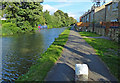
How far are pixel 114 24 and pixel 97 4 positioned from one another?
39.6 meters

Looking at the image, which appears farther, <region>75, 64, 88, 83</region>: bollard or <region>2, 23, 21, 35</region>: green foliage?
<region>2, 23, 21, 35</region>: green foliage

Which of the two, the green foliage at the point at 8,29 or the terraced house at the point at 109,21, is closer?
the terraced house at the point at 109,21

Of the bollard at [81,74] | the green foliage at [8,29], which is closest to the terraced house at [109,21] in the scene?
the bollard at [81,74]

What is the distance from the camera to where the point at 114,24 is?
55.6ft

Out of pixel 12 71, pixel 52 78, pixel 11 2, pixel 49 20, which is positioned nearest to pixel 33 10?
pixel 11 2

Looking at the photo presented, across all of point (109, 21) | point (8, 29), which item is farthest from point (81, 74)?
point (8, 29)

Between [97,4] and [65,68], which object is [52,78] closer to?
[65,68]

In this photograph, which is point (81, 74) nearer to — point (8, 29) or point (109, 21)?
point (109, 21)

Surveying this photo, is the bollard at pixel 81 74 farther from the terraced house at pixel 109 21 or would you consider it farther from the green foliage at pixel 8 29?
the green foliage at pixel 8 29

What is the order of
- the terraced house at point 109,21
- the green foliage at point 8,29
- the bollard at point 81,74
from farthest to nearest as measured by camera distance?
the green foliage at point 8,29 < the terraced house at point 109,21 < the bollard at point 81,74

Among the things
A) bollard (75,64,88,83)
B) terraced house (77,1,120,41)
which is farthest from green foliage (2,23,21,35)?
bollard (75,64,88,83)

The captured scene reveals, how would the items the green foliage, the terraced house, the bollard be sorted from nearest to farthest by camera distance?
the bollard → the terraced house → the green foliage

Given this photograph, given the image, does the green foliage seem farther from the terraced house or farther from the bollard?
the bollard

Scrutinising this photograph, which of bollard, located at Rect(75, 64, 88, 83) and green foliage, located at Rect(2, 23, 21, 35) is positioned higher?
green foliage, located at Rect(2, 23, 21, 35)
